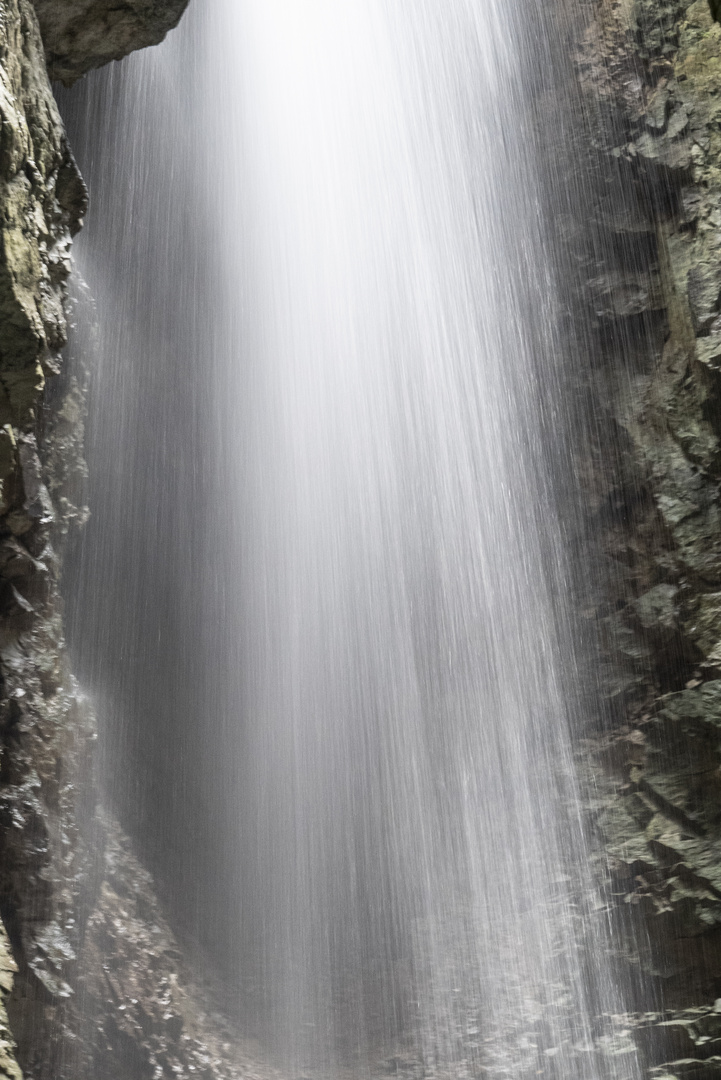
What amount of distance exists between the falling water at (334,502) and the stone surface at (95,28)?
5.12m

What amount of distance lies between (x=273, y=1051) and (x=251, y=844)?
3.41 metres

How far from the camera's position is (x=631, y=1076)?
7.41 metres

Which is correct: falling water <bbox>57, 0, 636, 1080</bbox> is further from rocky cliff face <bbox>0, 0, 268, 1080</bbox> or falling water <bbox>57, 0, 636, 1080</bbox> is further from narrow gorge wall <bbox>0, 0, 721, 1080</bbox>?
rocky cliff face <bbox>0, 0, 268, 1080</bbox>

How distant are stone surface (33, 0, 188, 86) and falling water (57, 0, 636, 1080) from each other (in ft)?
16.8

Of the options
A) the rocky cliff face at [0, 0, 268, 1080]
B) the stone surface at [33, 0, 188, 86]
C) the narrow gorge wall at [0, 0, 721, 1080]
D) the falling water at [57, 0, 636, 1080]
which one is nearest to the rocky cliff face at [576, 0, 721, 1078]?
the narrow gorge wall at [0, 0, 721, 1080]

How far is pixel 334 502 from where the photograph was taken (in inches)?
502

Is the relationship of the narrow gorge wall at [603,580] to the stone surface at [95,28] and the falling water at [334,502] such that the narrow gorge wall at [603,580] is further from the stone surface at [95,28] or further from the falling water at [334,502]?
the falling water at [334,502]

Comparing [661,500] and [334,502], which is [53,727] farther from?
[661,500]

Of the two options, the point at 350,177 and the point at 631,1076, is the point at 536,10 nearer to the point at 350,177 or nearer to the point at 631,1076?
the point at 350,177

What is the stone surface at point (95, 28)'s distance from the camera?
265 inches

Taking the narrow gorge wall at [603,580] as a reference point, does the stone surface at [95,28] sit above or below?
above

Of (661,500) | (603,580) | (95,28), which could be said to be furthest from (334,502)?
(95,28)

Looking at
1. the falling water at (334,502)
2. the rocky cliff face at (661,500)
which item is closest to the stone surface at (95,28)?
the falling water at (334,502)

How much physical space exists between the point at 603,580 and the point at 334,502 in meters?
4.54
